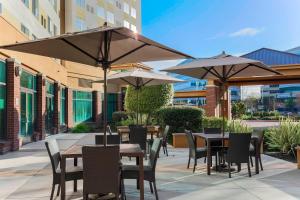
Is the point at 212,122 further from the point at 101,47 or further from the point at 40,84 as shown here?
the point at 101,47

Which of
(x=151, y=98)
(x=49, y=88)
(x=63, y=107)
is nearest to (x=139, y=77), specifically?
(x=151, y=98)

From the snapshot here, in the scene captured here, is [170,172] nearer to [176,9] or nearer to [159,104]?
[159,104]

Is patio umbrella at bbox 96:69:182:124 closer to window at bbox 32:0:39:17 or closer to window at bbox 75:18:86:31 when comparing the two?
window at bbox 32:0:39:17

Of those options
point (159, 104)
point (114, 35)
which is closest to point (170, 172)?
point (114, 35)

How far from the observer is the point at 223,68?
382 inches

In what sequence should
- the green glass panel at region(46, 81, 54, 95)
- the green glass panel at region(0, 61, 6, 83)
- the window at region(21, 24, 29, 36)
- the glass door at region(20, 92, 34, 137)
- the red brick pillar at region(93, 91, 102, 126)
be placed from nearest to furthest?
the green glass panel at region(0, 61, 6, 83)
the glass door at region(20, 92, 34, 137)
the window at region(21, 24, 29, 36)
the green glass panel at region(46, 81, 54, 95)
the red brick pillar at region(93, 91, 102, 126)

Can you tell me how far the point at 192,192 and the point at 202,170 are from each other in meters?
2.43

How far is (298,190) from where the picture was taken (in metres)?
6.82

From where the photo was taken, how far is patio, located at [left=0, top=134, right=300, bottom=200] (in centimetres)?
658

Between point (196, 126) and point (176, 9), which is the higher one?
point (176, 9)

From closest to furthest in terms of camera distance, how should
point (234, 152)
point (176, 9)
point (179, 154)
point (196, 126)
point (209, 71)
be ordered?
point (234, 152), point (209, 71), point (179, 154), point (196, 126), point (176, 9)

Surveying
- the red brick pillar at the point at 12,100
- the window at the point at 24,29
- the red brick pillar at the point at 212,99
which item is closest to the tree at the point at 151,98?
the red brick pillar at the point at 212,99

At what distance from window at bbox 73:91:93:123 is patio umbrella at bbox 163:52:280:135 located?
19.1 metres

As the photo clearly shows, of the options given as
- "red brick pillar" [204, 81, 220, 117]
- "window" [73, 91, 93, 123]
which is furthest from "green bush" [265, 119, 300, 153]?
"window" [73, 91, 93, 123]
